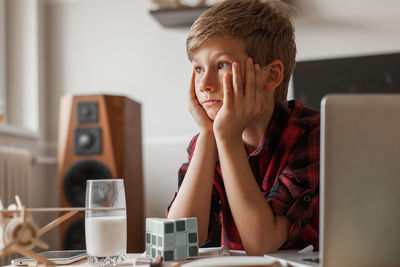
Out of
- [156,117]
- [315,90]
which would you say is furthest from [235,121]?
[156,117]

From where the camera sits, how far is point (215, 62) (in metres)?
1.07

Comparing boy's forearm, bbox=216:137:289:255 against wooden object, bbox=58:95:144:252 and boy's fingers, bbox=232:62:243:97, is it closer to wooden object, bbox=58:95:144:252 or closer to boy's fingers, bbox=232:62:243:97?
boy's fingers, bbox=232:62:243:97

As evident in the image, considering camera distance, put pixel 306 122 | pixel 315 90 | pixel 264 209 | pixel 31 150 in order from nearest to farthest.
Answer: pixel 264 209 < pixel 306 122 < pixel 315 90 < pixel 31 150

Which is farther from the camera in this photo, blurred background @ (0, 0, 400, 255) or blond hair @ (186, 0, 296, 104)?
blurred background @ (0, 0, 400, 255)

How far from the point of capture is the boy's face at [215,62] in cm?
107

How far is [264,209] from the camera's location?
92 centimetres

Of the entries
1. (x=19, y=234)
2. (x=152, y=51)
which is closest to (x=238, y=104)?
(x=19, y=234)

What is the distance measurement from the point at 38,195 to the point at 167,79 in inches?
43.7

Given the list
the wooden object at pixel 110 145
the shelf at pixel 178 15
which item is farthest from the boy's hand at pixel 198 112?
the shelf at pixel 178 15

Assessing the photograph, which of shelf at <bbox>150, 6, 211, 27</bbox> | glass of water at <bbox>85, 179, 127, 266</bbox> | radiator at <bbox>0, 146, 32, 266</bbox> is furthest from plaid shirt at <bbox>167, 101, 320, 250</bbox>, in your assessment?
shelf at <bbox>150, 6, 211, 27</bbox>

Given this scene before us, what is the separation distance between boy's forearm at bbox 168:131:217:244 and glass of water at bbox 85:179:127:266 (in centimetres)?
26

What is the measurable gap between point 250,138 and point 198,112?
0.52ft

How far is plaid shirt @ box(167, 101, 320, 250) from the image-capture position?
0.94m

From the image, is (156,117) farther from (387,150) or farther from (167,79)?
(387,150)
